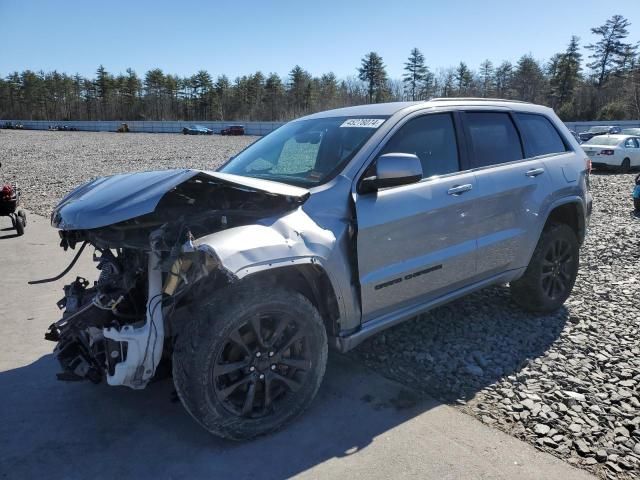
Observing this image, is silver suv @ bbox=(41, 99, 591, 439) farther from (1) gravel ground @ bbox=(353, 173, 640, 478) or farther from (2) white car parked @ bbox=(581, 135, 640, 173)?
(2) white car parked @ bbox=(581, 135, 640, 173)

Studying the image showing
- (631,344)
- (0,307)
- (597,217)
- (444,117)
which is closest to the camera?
(444,117)

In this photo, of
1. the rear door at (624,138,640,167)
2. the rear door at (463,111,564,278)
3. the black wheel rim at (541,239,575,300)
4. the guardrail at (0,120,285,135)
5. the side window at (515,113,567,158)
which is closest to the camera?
the rear door at (463,111,564,278)

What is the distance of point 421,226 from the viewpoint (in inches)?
137

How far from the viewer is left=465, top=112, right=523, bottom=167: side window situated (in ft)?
13.3

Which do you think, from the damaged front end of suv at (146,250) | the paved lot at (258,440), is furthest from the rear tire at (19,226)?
the damaged front end of suv at (146,250)

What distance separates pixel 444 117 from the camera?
389 cm

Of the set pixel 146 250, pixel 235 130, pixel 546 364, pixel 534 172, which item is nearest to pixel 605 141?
pixel 534 172

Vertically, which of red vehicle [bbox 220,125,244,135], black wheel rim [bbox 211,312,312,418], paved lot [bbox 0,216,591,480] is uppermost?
red vehicle [bbox 220,125,244,135]

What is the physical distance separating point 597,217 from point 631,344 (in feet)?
20.2

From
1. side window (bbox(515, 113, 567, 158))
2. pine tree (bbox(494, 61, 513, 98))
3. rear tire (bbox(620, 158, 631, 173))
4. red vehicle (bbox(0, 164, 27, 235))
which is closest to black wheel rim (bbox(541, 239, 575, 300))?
side window (bbox(515, 113, 567, 158))

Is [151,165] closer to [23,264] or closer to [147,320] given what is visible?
[23,264]

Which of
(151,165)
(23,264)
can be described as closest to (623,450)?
(23,264)

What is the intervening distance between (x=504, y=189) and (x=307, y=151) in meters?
1.63

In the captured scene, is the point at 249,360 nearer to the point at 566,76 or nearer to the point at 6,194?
the point at 6,194
